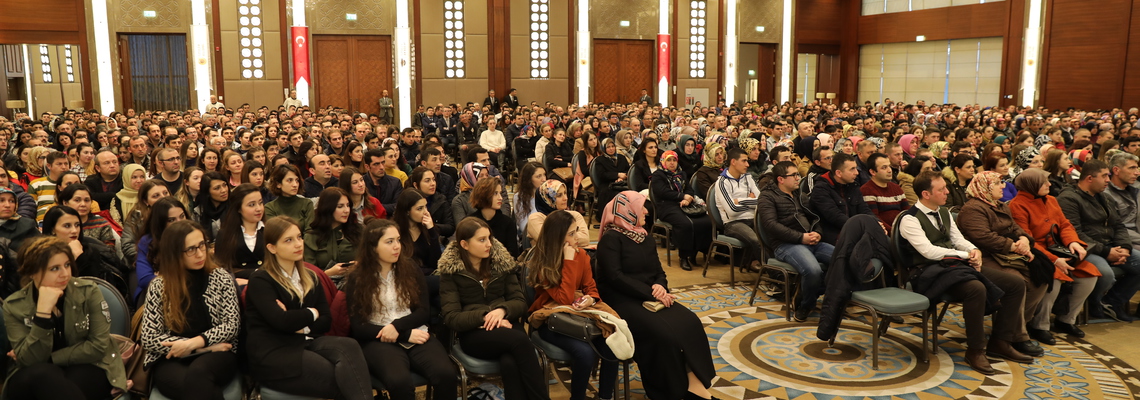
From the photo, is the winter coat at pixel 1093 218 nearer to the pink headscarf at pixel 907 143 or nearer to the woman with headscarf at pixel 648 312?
the woman with headscarf at pixel 648 312

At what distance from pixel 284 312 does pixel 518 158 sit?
25.4ft

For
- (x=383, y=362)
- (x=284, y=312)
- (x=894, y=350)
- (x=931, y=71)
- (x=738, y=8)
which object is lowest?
(x=894, y=350)

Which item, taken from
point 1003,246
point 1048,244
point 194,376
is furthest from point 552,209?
point 1048,244

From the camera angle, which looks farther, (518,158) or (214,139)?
(518,158)

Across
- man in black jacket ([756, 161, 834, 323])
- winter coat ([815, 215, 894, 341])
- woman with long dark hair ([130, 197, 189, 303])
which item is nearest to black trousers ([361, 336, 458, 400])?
woman with long dark hair ([130, 197, 189, 303])

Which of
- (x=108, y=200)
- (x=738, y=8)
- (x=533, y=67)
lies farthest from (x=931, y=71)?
(x=108, y=200)

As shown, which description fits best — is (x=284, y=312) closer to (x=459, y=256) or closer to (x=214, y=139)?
(x=459, y=256)

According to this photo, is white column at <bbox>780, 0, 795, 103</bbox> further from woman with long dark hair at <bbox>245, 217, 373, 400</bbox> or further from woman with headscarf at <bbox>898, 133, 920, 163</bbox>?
woman with long dark hair at <bbox>245, 217, 373, 400</bbox>

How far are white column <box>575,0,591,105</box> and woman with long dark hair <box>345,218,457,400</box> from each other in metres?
17.5

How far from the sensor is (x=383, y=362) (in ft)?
11.4

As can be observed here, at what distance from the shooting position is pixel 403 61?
19312 millimetres

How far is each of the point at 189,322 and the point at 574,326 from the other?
1.66m

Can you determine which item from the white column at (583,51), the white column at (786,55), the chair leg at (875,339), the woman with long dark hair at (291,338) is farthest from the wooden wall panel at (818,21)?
the woman with long dark hair at (291,338)

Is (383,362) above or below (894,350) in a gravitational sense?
above
